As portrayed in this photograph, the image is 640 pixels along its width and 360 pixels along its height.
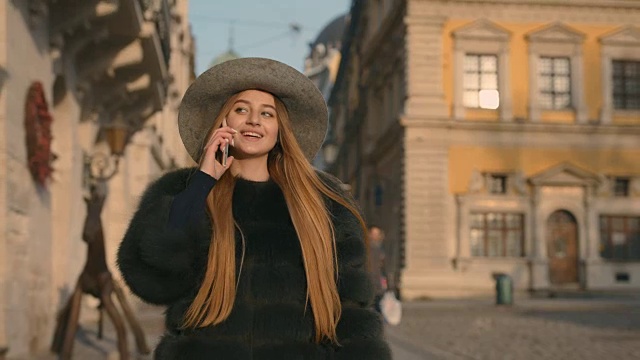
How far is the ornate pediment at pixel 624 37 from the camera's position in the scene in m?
34.2

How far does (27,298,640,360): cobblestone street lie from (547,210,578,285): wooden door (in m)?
7.57

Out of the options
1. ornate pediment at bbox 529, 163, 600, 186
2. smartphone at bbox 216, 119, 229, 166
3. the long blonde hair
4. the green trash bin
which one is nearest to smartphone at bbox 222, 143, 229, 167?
smartphone at bbox 216, 119, 229, 166

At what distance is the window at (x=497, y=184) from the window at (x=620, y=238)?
11.8ft

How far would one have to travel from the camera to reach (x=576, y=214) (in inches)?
1310

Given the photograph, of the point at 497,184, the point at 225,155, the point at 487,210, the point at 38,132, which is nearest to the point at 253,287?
the point at 225,155

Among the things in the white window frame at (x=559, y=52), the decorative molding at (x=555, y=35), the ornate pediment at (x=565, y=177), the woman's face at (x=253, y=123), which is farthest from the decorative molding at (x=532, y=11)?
the woman's face at (x=253, y=123)

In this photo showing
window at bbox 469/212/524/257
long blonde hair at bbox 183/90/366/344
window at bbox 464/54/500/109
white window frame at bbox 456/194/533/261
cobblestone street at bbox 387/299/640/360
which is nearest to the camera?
long blonde hair at bbox 183/90/366/344

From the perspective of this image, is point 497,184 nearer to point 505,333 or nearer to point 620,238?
point 620,238

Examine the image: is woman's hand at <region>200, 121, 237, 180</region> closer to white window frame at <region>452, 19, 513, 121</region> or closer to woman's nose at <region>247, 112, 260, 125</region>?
woman's nose at <region>247, 112, 260, 125</region>

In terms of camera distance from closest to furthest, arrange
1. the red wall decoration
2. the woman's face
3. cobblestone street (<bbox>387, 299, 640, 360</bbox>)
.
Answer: the woman's face → the red wall decoration → cobblestone street (<bbox>387, 299, 640, 360</bbox>)

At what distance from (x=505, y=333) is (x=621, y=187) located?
18.9 meters

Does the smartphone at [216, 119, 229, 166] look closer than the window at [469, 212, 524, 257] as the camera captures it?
Yes

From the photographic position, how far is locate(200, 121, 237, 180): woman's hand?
3088 mm

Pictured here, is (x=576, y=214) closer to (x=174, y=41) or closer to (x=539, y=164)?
(x=539, y=164)
